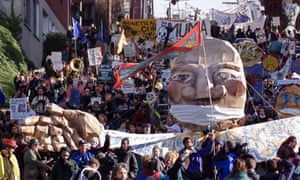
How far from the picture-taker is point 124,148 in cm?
1814

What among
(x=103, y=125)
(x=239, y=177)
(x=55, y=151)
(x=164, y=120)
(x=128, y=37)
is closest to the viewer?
(x=239, y=177)

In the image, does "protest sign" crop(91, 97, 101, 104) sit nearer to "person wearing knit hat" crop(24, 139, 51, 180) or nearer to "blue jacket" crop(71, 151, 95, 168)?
"person wearing knit hat" crop(24, 139, 51, 180)

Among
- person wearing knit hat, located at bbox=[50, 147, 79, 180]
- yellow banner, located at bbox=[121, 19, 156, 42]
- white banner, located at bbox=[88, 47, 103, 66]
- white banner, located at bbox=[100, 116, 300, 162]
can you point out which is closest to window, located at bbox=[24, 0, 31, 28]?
yellow banner, located at bbox=[121, 19, 156, 42]

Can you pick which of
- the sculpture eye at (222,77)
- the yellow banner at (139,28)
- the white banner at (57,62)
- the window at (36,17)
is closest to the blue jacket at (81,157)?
the sculpture eye at (222,77)

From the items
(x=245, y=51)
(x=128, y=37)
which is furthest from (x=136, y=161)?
(x=128, y=37)

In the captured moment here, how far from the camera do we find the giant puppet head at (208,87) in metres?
20.4

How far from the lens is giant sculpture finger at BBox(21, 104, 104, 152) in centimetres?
2031

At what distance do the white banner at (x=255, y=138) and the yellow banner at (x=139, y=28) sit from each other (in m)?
16.8

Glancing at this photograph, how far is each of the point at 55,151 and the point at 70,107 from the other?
5.50 m

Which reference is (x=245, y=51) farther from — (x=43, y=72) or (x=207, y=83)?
(x=207, y=83)

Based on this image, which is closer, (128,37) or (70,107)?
(70,107)

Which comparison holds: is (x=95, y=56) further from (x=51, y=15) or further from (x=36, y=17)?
(x=51, y=15)

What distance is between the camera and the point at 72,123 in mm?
21000

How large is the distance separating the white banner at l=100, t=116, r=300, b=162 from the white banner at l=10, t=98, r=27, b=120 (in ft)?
9.93
